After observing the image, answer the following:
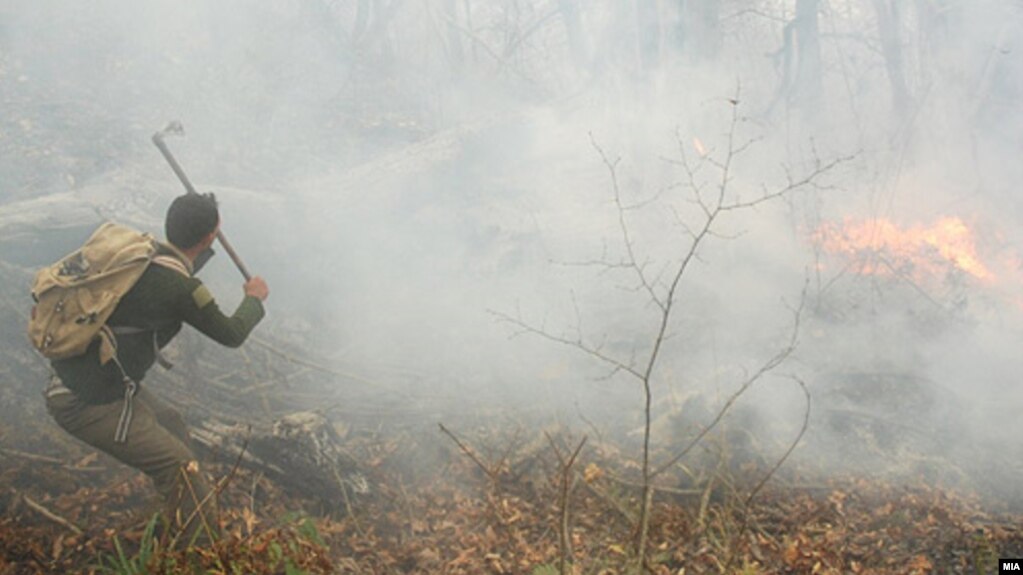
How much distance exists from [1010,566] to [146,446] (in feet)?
14.9

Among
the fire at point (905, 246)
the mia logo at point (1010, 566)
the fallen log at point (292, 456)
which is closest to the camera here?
the mia logo at point (1010, 566)

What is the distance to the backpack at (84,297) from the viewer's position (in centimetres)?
286

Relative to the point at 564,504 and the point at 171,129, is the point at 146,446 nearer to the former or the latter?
the point at 171,129

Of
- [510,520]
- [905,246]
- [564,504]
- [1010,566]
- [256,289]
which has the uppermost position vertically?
[256,289]

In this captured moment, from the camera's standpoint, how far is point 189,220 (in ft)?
10.2

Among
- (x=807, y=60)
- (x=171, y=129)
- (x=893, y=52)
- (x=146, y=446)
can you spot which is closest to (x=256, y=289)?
(x=146, y=446)

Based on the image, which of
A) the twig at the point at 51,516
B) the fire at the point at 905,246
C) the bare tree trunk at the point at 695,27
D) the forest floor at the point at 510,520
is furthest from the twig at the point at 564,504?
the bare tree trunk at the point at 695,27

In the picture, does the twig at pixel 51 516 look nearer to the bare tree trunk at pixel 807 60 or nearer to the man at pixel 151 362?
the man at pixel 151 362

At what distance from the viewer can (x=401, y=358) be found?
21.5 feet

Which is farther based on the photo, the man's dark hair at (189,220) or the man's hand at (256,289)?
the man's hand at (256,289)

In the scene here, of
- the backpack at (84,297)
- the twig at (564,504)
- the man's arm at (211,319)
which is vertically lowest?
the twig at (564,504)

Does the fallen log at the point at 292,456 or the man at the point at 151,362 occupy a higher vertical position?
the man at the point at 151,362

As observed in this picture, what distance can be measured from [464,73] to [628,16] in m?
5.70

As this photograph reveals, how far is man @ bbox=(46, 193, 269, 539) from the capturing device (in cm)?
298
